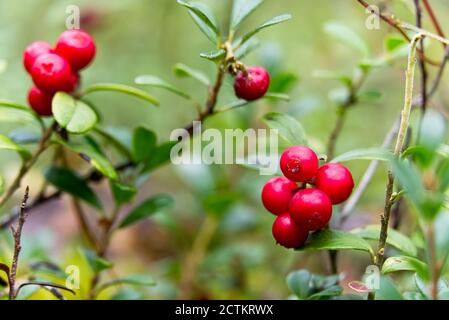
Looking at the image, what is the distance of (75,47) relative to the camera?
1236 millimetres

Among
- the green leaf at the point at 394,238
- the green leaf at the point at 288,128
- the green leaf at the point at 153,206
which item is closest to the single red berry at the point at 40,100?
the green leaf at the point at 153,206

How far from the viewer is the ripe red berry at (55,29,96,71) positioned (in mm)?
1237

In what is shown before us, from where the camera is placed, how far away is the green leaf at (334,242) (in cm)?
104

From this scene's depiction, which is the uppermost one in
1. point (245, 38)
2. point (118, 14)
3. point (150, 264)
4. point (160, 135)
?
point (118, 14)

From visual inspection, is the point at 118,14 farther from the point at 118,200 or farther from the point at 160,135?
the point at 118,200

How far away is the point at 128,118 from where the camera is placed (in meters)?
2.94

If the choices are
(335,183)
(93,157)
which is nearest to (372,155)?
(335,183)

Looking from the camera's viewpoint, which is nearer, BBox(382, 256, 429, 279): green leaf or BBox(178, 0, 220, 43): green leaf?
BBox(382, 256, 429, 279): green leaf

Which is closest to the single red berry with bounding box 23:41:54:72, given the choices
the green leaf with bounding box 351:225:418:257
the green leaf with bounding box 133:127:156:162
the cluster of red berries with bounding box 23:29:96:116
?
the cluster of red berries with bounding box 23:29:96:116

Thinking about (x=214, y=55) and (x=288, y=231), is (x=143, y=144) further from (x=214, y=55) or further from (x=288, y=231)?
(x=288, y=231)

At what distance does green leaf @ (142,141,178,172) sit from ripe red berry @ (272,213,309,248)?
406mm

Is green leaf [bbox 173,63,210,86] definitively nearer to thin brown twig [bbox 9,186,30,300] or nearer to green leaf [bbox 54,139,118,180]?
green leaf [bbox 54,139,118,180]
